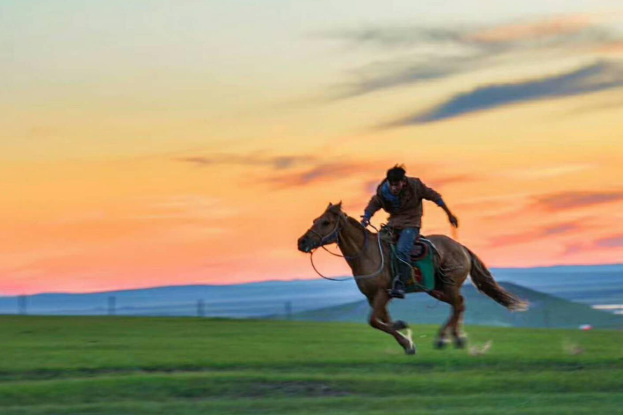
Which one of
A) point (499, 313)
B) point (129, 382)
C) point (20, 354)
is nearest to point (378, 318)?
point (129, 382)

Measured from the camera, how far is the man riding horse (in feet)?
63.7

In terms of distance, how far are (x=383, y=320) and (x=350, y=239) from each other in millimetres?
1474

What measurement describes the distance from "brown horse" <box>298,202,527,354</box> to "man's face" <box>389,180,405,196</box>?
2.90 feet

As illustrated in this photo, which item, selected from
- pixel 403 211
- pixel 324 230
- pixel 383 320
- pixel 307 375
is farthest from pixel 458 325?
pixel 324 230

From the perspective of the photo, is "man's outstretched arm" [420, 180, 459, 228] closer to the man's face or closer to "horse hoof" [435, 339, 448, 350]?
the man's face

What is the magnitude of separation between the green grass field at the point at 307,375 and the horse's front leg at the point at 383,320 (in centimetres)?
58

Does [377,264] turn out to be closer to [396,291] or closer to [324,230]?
[396,291]

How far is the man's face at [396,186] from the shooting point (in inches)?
755

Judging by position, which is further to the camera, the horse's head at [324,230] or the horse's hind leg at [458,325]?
the horse's hind leg at [458,325]

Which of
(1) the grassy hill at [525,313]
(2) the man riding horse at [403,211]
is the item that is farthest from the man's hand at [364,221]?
(1) the grassy hill at [525,313]

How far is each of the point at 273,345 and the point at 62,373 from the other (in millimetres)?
6153

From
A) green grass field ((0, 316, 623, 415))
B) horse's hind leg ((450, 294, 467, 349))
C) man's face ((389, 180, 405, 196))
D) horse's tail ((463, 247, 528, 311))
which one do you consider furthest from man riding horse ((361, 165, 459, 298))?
horse's tail ((463, 247, 528, 311))

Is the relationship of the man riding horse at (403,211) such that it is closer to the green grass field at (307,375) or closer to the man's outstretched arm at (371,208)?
the man's outstretched arm at (371,208)

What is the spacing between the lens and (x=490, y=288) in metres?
21.7
